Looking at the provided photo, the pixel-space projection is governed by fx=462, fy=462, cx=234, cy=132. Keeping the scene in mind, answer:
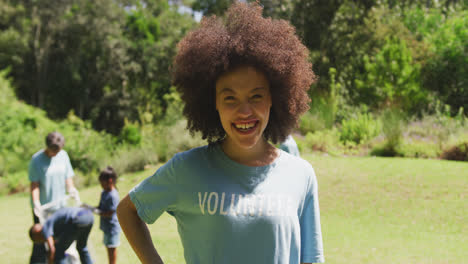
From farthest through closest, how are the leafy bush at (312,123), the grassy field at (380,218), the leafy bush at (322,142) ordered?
the leafy bush at (312,123)
the leafy bush at (322,142)
the grassy field at (380,218)

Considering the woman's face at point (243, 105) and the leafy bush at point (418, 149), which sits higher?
the woman's face at point (243, 105)

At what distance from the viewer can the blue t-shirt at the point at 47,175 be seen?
5531 millimetres

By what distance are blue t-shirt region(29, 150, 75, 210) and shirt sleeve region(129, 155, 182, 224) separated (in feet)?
13.3

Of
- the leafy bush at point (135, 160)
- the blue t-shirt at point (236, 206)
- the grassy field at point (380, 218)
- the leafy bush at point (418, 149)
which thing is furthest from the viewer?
the leafy bush at point (135, 160)

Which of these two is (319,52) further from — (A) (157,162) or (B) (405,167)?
(B) (405,167)

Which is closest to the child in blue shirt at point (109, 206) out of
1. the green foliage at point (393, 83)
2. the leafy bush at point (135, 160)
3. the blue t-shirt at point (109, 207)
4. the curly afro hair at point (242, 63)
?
the blue t-shirt at point (109, 207)

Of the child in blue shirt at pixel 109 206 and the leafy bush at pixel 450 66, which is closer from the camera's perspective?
the child in blue shirt at pixel 109 206

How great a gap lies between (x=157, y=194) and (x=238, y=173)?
34cm

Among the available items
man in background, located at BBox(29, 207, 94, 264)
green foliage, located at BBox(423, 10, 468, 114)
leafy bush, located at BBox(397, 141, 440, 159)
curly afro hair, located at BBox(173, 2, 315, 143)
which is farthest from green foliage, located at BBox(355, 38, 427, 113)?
curly afro hair, located at BBox(173, 2, 315, 143)

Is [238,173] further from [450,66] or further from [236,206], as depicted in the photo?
[450,66]

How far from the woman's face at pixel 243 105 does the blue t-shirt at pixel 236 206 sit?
0.12 metres

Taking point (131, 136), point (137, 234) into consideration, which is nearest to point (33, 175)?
point (137, 234)

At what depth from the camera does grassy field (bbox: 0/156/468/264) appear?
7148mm

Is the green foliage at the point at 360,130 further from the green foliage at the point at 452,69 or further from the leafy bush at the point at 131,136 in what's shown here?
the leafy bush at the point at 131,136
